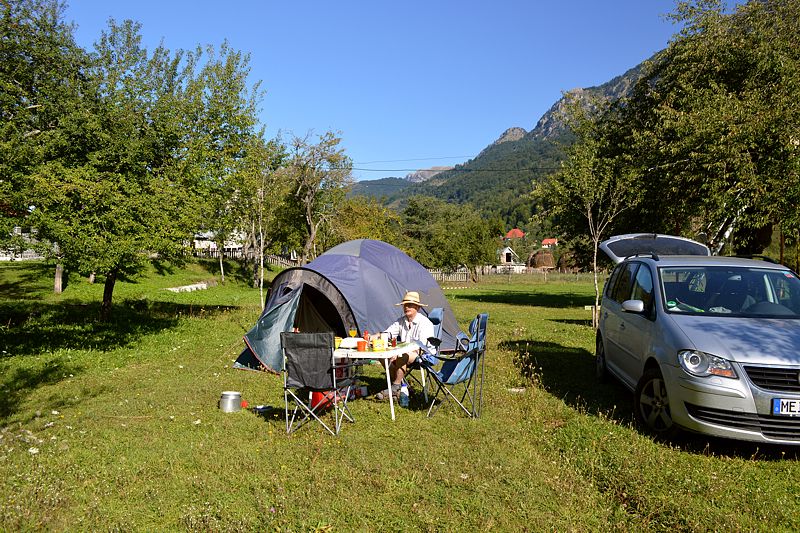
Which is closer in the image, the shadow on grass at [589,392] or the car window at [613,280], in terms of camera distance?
the shadow on grass at [589,392]

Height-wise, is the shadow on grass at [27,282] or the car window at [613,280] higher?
the car window at [613,280]

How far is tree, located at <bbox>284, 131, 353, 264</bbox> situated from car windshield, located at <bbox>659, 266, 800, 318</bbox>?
2716 centimetres

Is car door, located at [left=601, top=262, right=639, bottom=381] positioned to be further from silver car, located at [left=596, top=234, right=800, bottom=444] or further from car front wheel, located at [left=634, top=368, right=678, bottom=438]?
car front wheel, located at [left=634, top=368, right=678, bottom=438]

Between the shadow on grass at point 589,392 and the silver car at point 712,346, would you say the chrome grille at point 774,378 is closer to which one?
the silver car at point 712,346

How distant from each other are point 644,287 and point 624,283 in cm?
91

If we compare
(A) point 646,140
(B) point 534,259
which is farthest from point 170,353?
(B) point 534,259

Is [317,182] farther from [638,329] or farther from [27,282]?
[638,329]

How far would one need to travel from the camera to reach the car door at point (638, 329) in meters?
6.12

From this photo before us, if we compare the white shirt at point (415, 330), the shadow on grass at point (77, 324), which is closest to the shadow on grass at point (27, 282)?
the shadow on grass at point (77, 324)

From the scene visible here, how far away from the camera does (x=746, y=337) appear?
16.9 feet

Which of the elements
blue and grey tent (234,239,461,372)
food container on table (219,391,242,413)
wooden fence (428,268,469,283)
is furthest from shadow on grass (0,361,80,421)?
wooden fence (428,268,469,283)

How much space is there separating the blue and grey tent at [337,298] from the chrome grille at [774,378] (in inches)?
246

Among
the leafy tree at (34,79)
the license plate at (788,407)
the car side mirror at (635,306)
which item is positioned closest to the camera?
the license plate at (788,407)

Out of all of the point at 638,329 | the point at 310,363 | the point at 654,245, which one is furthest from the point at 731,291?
the point at 310,363
